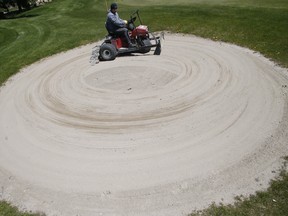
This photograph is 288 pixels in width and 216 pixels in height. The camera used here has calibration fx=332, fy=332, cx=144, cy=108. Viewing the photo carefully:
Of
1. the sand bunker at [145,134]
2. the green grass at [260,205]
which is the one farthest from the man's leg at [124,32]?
the green grass at [260,205]

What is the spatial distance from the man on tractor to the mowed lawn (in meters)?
3.55

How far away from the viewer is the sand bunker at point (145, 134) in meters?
7.30

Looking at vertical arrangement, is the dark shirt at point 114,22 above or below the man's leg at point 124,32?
above

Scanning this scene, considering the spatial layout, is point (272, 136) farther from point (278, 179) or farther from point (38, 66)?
point (38, 66)

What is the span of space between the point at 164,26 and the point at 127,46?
4.06m

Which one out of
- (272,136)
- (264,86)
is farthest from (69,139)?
(264,86)

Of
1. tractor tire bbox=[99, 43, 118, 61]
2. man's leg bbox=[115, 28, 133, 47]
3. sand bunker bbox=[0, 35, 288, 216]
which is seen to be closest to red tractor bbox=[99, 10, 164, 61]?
tractor tire bbox=[99, 43, 118, 61]

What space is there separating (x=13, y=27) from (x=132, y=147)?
56.6 ft

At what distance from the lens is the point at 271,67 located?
39.2 ft

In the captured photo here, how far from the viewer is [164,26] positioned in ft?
58.2

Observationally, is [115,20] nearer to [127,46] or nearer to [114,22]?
[114,22]

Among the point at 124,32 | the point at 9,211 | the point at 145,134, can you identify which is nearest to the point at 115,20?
the point at 124,32

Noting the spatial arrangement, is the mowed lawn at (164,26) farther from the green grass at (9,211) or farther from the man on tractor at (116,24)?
the green grass at (9,211)

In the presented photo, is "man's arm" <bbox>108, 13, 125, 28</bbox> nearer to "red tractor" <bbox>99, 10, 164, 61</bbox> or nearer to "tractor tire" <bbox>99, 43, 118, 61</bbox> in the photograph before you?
"red tractor" <bbox>99, 10, 164, 61</bbox>
